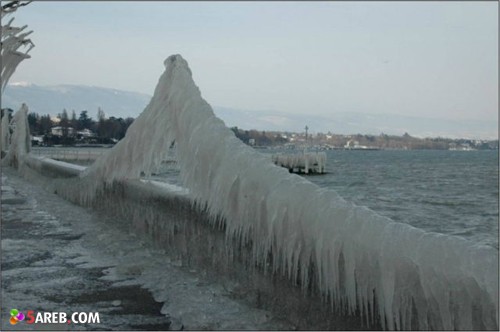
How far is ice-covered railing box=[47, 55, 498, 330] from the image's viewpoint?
3215mm

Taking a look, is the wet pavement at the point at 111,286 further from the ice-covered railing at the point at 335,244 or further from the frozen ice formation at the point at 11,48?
the frozen ice formation at the point at 11,48

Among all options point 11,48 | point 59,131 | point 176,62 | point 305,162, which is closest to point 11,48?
point 11,48

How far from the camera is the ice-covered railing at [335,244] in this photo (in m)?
3.21

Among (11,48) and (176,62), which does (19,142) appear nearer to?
(11,48)

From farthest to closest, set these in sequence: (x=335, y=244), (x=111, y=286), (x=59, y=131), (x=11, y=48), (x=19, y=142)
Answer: (x=59, y=131)
(x=19, y=142)
(x=11, y=48)
(x=111, y=286)
(x=335, y=244)

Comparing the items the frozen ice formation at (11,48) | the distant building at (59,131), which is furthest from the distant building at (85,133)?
the frozen ice formation at (11,48)

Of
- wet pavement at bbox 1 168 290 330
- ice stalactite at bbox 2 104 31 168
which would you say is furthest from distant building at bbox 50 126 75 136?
wet pavement at bbox 1 168 290 330

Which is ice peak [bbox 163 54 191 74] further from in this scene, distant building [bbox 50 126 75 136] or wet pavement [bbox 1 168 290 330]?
distant building [bbox 50 126 75 136]

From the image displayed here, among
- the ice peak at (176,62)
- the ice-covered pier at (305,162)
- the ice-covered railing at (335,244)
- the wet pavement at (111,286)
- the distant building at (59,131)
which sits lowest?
the ice-covered pier at (305,162)

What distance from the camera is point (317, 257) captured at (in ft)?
13.6

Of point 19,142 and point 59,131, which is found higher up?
point 59,131

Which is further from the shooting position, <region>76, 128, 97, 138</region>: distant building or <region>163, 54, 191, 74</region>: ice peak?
<region>76, 128, 97, 138</region>: distant building

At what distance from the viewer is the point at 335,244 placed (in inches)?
157

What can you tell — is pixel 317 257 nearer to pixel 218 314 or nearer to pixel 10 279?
pixel 218 314
